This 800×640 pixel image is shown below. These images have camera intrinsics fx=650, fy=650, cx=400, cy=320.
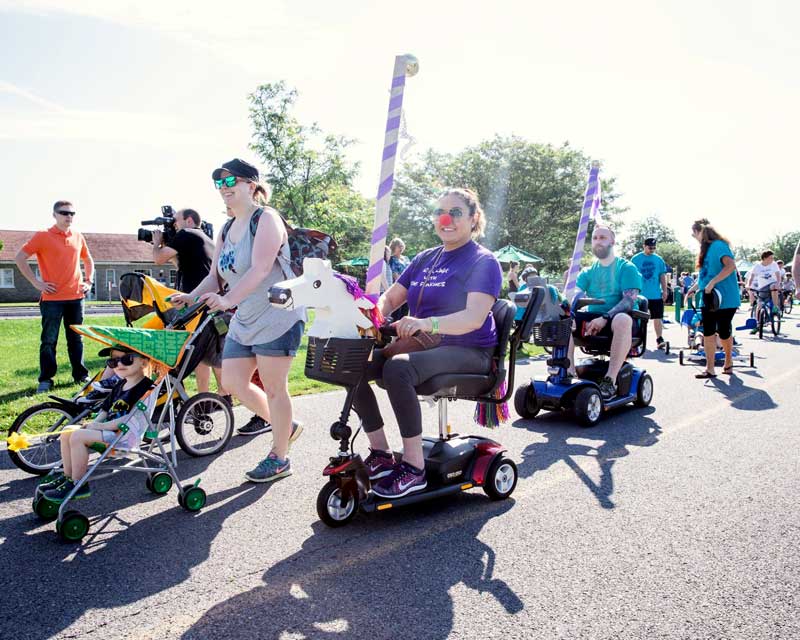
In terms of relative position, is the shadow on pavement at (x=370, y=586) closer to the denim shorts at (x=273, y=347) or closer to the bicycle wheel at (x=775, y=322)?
the denim shorts at (x=273, y=347)

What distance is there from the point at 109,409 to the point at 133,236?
2121 inches

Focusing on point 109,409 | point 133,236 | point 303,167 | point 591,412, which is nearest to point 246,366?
point 109,409

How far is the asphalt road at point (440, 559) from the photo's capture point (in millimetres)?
2668

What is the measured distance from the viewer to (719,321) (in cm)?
900

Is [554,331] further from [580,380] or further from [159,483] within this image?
[159,483]

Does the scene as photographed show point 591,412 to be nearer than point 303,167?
Yes

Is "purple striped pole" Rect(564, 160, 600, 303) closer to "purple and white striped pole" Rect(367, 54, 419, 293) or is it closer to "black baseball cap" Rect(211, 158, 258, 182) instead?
"purple and white striped pole" Rect(367, 54, 419, 293)

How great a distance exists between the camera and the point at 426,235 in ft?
158

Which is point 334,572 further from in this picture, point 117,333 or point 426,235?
point 426,235

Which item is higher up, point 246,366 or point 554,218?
point 554,218

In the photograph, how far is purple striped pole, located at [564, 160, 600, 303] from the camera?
9180 mm

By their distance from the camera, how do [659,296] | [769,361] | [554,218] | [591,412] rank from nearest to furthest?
[591,412] → [769,361] → [659,296] → [554,218]

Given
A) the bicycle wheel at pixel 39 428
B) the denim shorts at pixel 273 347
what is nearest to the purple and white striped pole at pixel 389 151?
the denim shorts at pixel 273 347

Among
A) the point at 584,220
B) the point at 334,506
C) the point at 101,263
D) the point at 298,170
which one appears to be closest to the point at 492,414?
the point at 334,506
